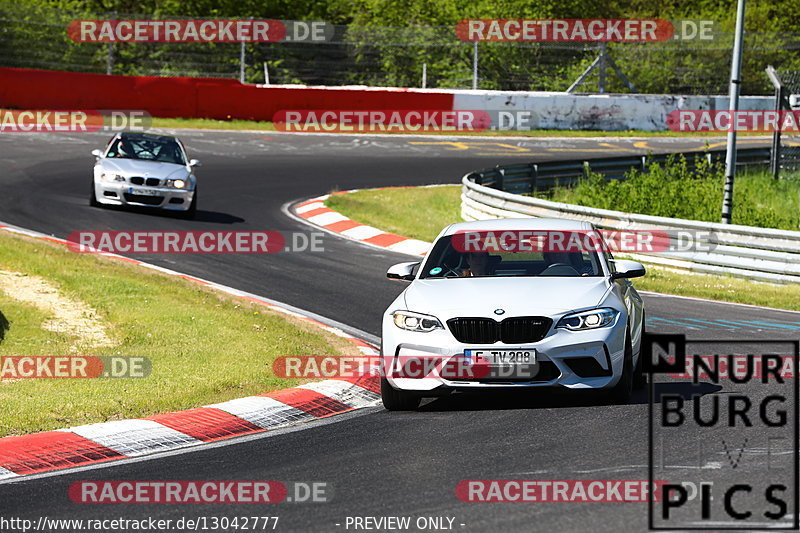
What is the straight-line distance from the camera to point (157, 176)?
21234 mm

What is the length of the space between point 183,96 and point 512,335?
29.9m

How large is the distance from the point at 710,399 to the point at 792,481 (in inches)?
99.2

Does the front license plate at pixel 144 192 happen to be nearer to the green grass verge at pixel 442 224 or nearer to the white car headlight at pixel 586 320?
the green grass verge at pixel 442 224

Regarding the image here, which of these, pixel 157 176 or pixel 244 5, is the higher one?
pixel 244 5

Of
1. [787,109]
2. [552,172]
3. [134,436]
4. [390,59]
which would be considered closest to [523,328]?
[134,436]

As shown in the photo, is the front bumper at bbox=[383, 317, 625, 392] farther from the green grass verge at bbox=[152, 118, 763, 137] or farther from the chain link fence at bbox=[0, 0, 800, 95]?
the chain link fence at bbox=[0, 0, 800, 95]

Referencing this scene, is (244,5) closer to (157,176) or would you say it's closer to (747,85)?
(747,85)

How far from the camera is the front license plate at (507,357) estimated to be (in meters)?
8.69

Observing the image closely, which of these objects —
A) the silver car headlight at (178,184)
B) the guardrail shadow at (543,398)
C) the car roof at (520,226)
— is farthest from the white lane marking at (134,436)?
the silver car headlight at (178,184)

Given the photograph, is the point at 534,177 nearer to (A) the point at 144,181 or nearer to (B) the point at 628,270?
(A) the point at 144,181

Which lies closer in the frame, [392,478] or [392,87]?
[392,478]

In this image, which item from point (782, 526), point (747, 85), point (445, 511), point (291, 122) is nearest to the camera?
point (782, 526)

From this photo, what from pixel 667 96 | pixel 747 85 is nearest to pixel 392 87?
pixel 667 96

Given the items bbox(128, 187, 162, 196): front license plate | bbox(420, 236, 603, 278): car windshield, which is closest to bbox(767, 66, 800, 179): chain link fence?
bbox(128, 187, 162, 196): front license plate
